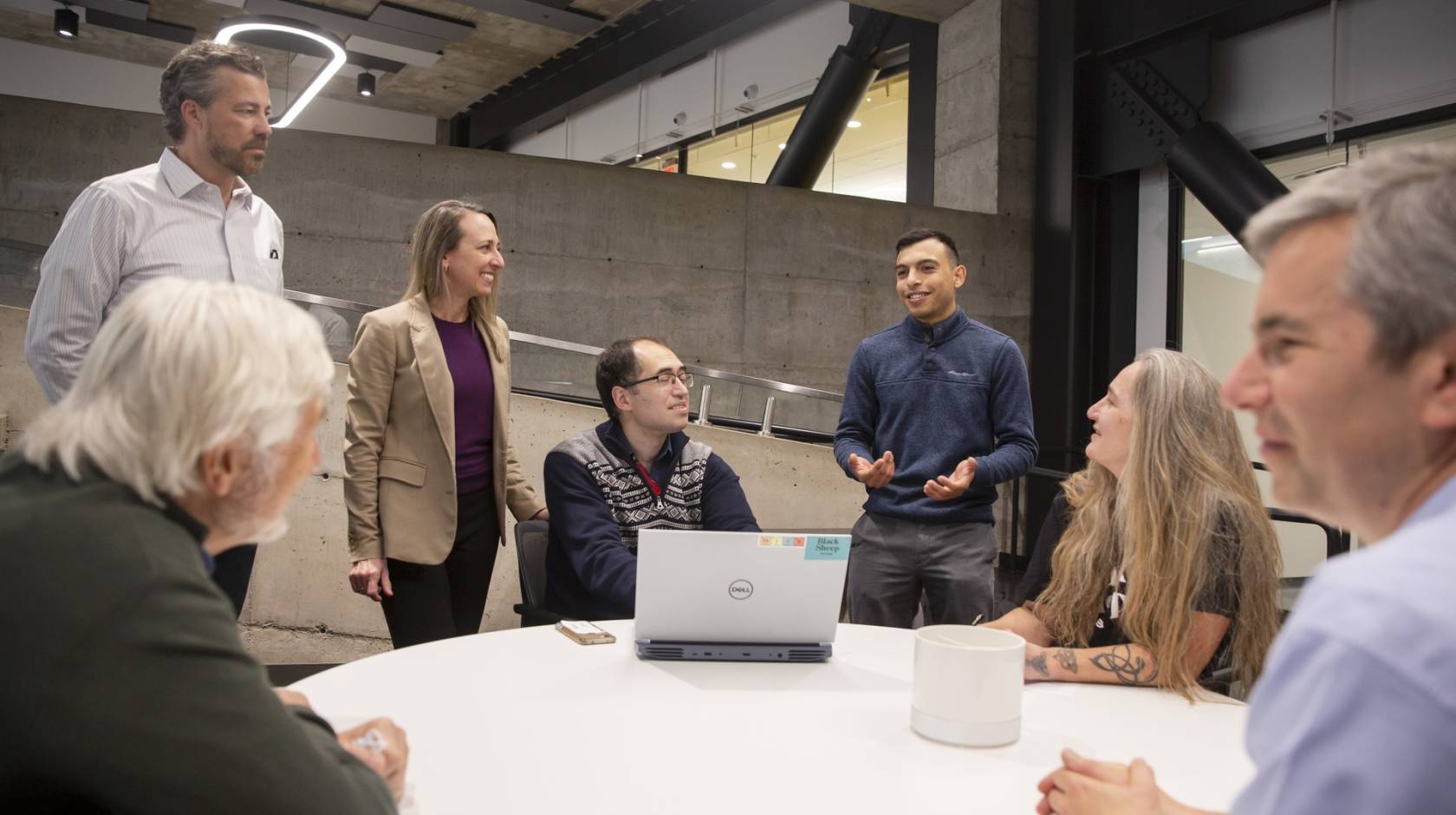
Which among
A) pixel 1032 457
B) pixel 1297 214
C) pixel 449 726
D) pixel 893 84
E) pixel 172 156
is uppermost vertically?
pixel 893 84

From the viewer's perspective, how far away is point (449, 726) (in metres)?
1.40

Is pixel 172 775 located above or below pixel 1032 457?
below

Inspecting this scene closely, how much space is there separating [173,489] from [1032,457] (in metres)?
2.82

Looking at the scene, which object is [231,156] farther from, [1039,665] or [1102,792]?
[1102,792]

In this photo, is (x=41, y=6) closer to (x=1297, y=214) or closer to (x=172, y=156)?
(x=172, y=156)

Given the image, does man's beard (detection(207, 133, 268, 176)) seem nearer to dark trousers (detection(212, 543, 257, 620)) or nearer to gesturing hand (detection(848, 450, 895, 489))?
dark trousers (detection(212, 543, 257, 620))

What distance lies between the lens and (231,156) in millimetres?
2467

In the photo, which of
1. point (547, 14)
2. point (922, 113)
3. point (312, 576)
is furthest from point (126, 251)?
point (547, 14)

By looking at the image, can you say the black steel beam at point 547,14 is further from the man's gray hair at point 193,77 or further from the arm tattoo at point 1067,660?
the arm tattoo at point 1067,660

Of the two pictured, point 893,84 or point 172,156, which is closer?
point 172,156

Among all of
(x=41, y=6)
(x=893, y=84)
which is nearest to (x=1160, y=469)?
(x=893, y=84)

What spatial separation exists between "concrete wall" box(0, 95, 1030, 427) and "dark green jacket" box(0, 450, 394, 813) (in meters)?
5.11

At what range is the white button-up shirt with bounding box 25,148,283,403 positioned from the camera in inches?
87.7

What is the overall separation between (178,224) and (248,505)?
178 centimetres
